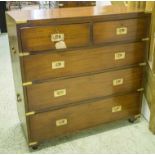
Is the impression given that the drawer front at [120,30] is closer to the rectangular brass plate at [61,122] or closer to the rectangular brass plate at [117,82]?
the rectangular brass plate at [117,82]

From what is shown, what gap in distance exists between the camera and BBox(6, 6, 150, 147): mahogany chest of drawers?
4.75 feet

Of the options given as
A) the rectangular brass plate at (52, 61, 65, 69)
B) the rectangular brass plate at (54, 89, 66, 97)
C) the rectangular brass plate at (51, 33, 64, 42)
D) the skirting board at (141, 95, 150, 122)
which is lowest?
the skirting board at (141, 95, 150, 122)

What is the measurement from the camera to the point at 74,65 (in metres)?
1.59

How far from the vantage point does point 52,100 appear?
1.62m

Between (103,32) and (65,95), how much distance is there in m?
0.50

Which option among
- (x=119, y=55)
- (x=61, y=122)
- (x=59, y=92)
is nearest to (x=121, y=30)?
(x=119, y=55)

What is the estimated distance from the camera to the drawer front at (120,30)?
1571 millimetres

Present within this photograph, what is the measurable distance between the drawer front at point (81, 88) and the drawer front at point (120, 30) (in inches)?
9.8

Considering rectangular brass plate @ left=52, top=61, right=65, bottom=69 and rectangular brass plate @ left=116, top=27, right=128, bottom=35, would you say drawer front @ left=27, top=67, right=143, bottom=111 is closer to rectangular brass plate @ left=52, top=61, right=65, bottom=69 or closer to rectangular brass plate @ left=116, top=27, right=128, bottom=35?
rectangular brass plate @ left=52, top=61, right=65, bottom=69

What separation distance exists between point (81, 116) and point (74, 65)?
1.38 feet

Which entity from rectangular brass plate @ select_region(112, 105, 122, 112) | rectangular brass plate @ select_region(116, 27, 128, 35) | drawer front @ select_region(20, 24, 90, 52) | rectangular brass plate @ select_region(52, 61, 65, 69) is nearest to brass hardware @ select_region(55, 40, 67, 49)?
drawer front @ select_region(20, 24, 90, 52)

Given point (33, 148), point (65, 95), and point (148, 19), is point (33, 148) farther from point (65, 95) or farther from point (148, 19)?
point (148, 19)

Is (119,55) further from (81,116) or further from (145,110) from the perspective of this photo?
(145,110)

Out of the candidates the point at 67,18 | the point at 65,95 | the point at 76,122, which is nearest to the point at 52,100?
the point at 65,95
